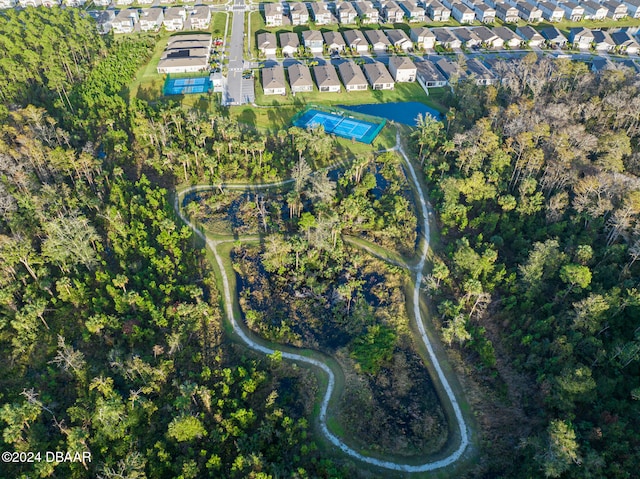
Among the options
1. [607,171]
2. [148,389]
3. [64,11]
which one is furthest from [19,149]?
[607,171]

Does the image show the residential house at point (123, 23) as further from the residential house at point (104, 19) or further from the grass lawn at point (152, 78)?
the grass lawn at point (152, 78)

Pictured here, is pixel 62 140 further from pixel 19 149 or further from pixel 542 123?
pixel 542 123

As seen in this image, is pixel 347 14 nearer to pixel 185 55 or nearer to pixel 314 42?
pixel 314 42

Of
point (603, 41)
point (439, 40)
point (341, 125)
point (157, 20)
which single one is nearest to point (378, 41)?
point (439, 40)

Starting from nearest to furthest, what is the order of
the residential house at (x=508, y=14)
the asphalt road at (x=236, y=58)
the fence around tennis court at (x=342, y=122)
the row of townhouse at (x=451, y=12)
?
the fence around tennis court at (x=342, y=122)
the asphalt road at (x=236, y=58)
the row of townhouse at (x=451, y=12)
the residential house at (x=508, y=14)

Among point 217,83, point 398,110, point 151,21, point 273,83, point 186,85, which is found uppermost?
point 151,21

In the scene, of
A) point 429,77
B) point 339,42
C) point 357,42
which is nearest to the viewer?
point 429,77

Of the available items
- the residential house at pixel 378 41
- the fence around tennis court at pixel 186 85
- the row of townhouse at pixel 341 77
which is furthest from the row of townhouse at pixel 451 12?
the fence around tennis court at pixel 186 85
